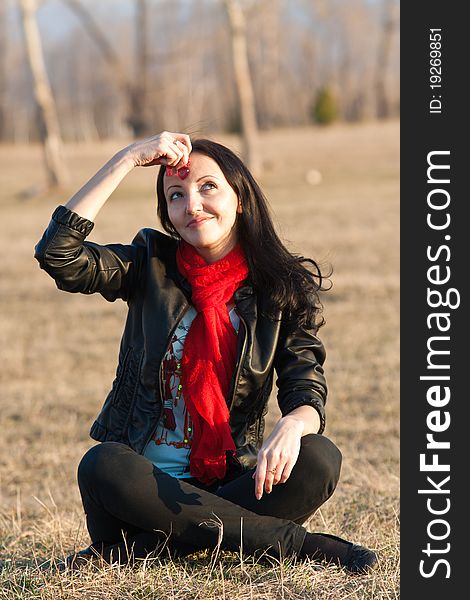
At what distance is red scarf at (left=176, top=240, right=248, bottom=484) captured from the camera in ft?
10.4

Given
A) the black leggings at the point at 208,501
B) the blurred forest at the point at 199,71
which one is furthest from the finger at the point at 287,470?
the blurred forest at the point at 199,71

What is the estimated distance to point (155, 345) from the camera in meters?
3.25

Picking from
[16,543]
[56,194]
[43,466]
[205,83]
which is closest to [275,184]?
[56,194]

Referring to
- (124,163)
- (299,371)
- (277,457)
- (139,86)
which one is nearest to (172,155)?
(124,163)

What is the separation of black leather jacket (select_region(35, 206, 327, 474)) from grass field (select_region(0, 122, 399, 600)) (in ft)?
1.43

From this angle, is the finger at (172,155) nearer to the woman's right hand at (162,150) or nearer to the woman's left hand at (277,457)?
the woman's right hand at (162,150)

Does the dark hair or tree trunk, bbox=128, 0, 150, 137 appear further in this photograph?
tree trunk, bbox=128, 0, 150, 137

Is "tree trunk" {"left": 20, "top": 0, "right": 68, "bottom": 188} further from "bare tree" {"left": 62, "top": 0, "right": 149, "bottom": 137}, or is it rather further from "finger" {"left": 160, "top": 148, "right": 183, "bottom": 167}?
"finger" {"left": 160, "top": 148, "right": 183, "bottom": 167}

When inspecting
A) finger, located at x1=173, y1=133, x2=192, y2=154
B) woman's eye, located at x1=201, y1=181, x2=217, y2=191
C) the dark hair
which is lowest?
the dark hair

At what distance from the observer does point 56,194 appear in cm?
2388

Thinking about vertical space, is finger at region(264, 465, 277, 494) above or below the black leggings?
above

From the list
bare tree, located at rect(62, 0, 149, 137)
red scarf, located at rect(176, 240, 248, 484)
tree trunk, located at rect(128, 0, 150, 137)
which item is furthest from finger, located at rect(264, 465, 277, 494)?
tree trunk, located at rect(128, 0, 150, 137)

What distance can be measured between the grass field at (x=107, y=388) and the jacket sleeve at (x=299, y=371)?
48cm

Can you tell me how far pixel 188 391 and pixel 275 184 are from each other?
2057cm
